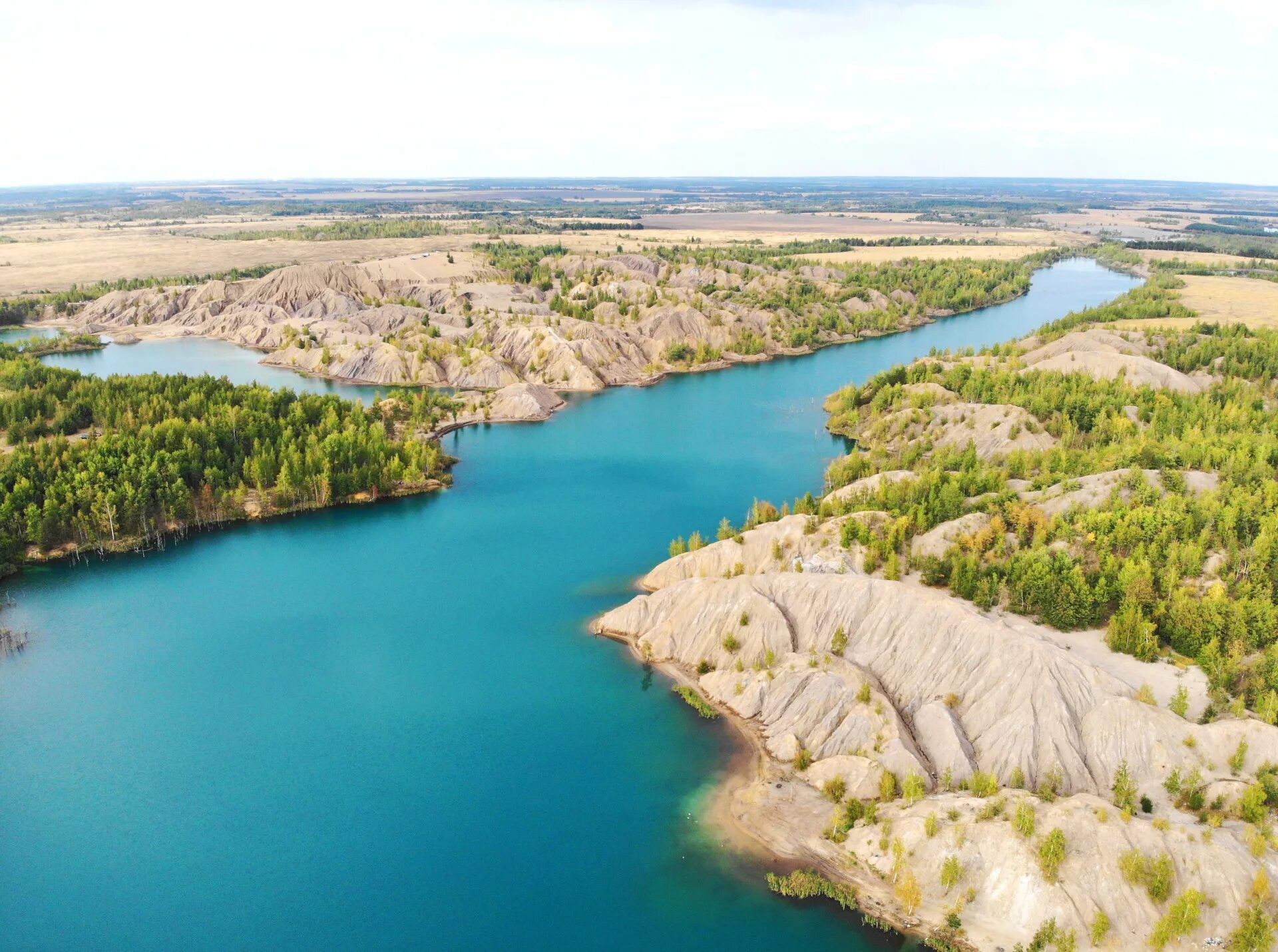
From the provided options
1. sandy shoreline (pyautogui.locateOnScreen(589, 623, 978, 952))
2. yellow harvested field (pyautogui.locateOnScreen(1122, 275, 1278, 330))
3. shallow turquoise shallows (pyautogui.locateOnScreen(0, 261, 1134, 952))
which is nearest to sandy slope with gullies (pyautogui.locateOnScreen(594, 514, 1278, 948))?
sandy shoreline (pyautogui.locateOnScreen(589, 623, 978, 952))

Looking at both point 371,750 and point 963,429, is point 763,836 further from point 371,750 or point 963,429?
point 963,429

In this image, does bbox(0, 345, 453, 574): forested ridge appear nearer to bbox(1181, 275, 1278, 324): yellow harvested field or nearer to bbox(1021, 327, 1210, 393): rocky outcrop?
bbox(1021, 327, 1210, 393): rocky outcrop

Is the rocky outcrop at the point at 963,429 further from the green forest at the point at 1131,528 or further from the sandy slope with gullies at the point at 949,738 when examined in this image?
the sandy slope with gullies at the point at 949,738

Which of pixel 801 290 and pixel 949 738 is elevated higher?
pixel 801 290

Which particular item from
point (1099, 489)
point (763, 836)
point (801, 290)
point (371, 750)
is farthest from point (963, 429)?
point (801, 290)

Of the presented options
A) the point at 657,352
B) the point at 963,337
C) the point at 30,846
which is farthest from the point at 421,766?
the point at 963,337
